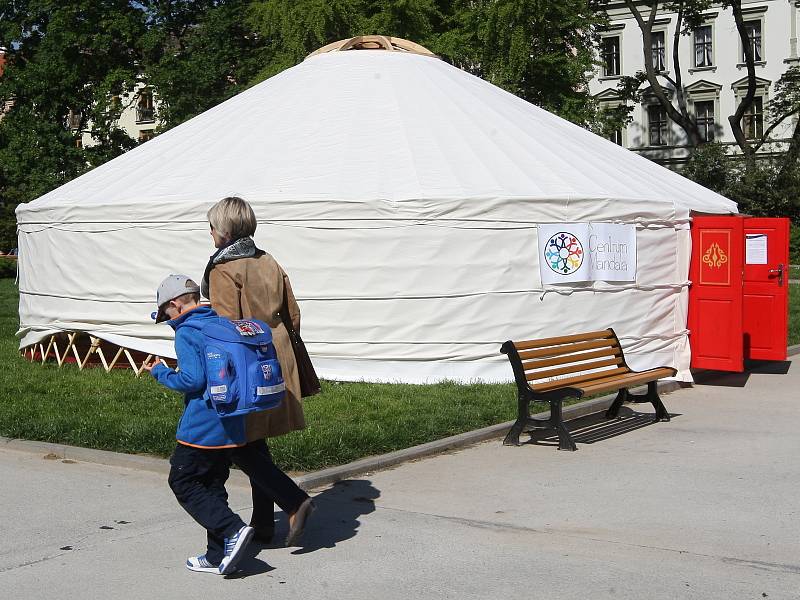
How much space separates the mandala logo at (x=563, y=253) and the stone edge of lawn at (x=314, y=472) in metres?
2.99

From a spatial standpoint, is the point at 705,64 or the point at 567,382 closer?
the point at 567,382

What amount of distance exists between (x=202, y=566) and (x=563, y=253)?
7.24 m

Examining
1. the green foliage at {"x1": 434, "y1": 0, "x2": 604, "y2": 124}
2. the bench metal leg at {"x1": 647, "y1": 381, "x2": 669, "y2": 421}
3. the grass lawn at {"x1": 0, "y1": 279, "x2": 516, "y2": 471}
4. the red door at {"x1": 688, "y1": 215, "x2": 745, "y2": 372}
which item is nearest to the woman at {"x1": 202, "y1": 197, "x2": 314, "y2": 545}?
the grass lawn at {"x1": 0, "y1": 279, "x2": 516, "y2": 471}

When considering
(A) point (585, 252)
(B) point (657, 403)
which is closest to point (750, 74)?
(A) point (585, 252)

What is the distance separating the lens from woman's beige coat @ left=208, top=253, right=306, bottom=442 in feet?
18.9

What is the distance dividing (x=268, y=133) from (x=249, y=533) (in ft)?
28.3

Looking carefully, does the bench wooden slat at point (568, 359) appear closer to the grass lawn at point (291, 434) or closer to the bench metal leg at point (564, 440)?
the bench metal leg at point (564, 440)

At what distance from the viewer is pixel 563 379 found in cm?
913

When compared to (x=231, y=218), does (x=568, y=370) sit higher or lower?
lower

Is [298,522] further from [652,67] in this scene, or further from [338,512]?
[652,67]

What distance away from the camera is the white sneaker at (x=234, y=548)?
522cm

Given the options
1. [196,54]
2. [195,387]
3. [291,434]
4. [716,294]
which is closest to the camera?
[195,387]

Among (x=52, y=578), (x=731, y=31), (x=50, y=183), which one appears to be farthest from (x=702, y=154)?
(x=52, y=578)

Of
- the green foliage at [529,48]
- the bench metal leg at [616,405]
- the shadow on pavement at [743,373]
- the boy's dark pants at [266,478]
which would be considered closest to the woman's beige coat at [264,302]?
the boy's dark pants at [266,478]
